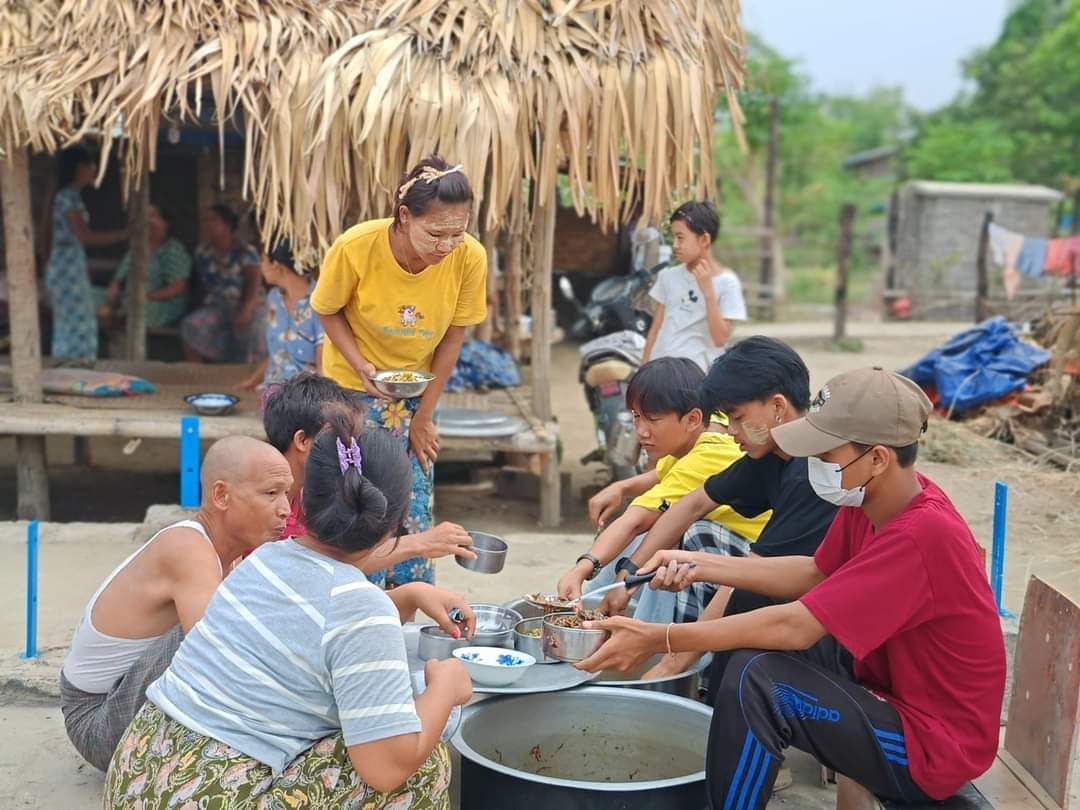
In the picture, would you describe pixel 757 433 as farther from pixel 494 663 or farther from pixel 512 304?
pixel 512 304

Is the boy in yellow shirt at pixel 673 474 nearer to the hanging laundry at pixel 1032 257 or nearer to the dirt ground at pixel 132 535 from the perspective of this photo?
the dirt ground at pixel 132 535

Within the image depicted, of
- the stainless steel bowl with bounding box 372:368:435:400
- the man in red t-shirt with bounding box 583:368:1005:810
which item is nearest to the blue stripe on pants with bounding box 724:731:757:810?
the man in red t-shirt with bounding box 583:368:1005:810

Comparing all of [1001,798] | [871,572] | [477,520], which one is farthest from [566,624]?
[477,520]

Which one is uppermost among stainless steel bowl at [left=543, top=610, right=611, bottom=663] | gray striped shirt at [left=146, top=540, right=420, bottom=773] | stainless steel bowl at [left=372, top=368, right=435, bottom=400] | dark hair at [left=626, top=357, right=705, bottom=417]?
dark hair at [left=626, top=357, right=705, bottom=417]

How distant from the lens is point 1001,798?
2680 millimetres

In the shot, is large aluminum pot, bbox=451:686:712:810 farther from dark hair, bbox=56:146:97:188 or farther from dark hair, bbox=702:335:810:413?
dark hair, bbox=56:146:97:188

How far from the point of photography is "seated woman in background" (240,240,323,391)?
545 centimetres

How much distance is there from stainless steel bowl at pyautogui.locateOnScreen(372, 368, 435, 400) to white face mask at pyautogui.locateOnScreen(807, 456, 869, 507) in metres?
1.74

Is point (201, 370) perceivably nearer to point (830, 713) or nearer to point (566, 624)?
point (566, 624)

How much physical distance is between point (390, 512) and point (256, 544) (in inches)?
27.9

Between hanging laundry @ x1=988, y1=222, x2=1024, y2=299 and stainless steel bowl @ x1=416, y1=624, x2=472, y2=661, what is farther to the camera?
hanging laundry @ x1=988, y1=222, x2=1024, y2=299

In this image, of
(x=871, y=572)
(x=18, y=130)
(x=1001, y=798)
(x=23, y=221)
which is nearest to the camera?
(x=871, y=572)

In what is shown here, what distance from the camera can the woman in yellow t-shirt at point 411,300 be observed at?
12.2 ft

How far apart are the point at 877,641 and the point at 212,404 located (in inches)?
169
